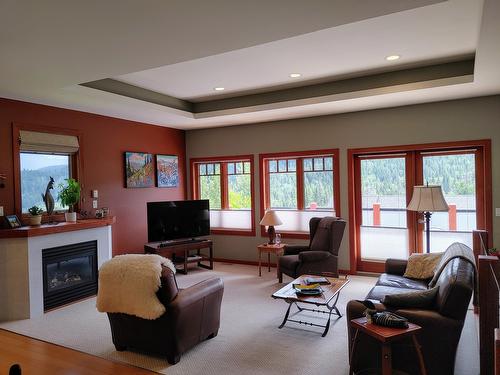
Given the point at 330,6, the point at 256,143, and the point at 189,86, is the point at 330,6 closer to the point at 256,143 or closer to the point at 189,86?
the point at 189,86

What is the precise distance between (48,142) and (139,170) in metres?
1.68

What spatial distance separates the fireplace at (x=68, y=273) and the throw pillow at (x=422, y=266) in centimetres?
414

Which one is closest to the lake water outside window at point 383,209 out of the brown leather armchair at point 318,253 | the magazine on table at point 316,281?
the brown leather armchair at point 318,253

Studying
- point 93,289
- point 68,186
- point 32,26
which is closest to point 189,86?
point 68,186

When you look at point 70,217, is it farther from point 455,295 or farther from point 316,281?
point 455,295

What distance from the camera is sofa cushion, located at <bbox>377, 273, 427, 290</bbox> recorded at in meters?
3.88

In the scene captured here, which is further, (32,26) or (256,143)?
(256,143)

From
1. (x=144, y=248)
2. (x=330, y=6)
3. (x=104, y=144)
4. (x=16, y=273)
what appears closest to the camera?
(x=330, y=6)

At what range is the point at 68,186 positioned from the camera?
5016 mm

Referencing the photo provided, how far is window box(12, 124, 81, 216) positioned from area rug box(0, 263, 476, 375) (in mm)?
1528

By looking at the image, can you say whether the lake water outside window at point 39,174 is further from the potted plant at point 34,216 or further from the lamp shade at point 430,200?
the lamp shade at point 430,200

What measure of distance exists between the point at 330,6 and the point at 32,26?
1992 millimetres

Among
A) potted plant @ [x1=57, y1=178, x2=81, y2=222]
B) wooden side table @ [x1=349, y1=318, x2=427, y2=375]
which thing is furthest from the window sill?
wooden side table @ [x1=349, y1=318, x2=427, y2=375]

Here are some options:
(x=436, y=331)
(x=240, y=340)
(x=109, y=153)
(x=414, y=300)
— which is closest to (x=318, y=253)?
(x=240, y=340)
